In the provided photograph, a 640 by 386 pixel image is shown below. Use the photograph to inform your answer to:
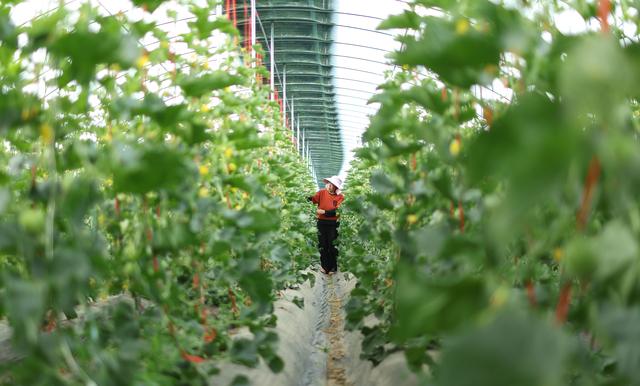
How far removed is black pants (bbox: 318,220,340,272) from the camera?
349 inches

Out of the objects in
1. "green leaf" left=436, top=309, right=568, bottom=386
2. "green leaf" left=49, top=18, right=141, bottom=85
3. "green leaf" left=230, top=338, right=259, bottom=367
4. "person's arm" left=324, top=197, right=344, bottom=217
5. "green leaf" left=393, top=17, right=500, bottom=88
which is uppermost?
"person's arm" left=324, top=197, right=344, bottom=217

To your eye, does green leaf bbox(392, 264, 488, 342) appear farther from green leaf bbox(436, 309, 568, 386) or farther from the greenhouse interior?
green leaf bbox(436, 309, 568, 386)

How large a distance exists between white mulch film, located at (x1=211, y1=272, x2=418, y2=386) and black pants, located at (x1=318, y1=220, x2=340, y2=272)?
2.79m

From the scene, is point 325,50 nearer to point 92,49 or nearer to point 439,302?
point 92,49

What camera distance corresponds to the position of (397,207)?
251cm

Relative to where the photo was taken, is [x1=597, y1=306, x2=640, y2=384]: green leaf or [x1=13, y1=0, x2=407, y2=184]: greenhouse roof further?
[x1=13, y1=0, x2=407, y2=184]: greenhouse roof

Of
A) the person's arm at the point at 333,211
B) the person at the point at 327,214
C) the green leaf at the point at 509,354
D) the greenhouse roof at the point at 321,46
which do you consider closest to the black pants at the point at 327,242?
the person at the point at 327,214

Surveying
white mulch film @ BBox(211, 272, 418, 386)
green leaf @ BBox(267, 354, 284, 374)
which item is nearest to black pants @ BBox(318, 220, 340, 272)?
white mulch film @ BBox(211, 272, 418, 386)

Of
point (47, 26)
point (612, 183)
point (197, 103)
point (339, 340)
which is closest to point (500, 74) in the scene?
point (612, 183)

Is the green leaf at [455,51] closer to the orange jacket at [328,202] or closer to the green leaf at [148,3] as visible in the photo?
the green leaf at [148,3]

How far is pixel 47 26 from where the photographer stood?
4.50 ft

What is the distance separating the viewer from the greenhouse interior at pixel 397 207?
66cm

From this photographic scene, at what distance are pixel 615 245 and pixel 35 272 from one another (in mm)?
1040

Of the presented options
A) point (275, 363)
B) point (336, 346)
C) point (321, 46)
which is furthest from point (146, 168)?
point (321, 46)
